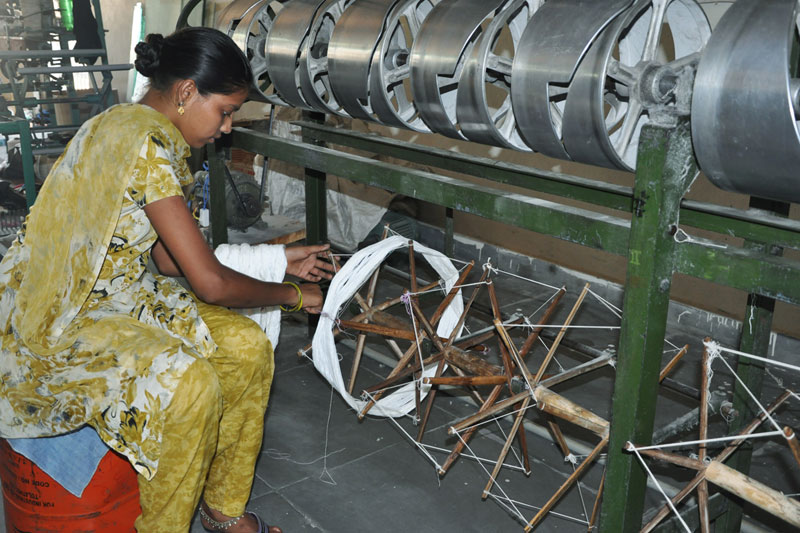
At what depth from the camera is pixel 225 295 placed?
69.7 inches

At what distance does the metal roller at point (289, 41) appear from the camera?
2.39m

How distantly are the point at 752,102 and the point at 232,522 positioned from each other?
1566 mm

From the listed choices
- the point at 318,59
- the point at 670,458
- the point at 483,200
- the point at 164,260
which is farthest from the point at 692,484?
the point at 318,59

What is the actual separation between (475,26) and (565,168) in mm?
2378

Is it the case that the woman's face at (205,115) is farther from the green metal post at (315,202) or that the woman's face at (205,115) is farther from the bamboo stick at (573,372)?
the green metal post at (315,202)

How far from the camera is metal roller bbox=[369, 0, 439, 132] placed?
2.10 metres

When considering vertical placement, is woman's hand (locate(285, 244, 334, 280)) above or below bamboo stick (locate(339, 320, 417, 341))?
above

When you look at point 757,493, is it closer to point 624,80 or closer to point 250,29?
point 624,80

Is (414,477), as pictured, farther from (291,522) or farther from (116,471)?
(116,471)

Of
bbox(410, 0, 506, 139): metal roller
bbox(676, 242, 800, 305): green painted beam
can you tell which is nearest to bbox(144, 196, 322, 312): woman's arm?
bbox(410, 0, 506, 139): metal roller

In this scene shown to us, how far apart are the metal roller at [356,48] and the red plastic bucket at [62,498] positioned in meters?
1.15

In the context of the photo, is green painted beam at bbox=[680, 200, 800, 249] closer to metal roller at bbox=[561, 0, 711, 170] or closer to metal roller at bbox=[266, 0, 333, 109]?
metal roller at bbox=[561, 0, 711, 170]

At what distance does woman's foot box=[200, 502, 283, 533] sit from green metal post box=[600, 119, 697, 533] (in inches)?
35.8

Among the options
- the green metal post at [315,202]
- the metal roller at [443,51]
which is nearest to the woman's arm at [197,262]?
the metal roller at [443,51]
